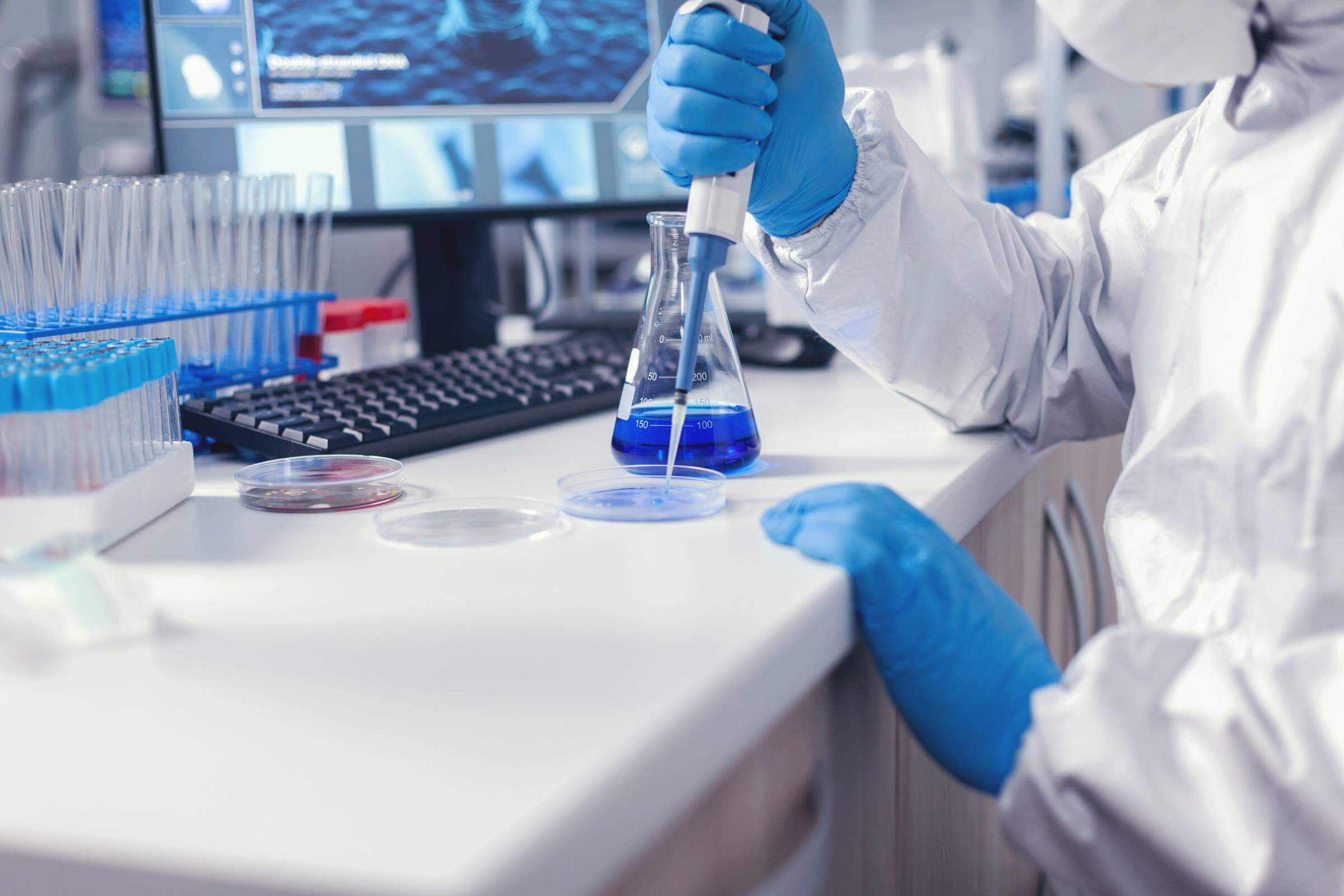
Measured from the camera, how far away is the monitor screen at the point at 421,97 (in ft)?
3.36

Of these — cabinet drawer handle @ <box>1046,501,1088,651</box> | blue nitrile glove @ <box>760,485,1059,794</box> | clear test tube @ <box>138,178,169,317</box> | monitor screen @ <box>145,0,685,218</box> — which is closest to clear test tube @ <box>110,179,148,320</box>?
clear test tube @ <box>138,178,169,317</box>

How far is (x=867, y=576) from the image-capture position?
0.53 m

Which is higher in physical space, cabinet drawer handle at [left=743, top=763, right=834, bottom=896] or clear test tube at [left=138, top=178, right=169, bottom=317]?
clear test tube at [left=138, top=178, right=169, bottom=317]

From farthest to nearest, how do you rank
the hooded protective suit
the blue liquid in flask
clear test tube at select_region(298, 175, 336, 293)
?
clear test tube at select_region(298, 175, 336, 293), the blue liquid in flask, the hooded protective suit

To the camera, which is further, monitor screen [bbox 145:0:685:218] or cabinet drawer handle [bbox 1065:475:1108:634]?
cabinet drawer handle [bbox 1065:475:1108:634]

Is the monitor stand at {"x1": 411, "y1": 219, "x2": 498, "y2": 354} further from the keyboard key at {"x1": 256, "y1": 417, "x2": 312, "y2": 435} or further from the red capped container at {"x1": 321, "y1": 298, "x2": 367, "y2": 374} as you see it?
the keyboard key at {"x1": 256, "y1": 417, "x2": 312, "y2": 435}

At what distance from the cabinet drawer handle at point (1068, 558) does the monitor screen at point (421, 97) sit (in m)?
0.55

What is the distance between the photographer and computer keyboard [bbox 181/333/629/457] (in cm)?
75

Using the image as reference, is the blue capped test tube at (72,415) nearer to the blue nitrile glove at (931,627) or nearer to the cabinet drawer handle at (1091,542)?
the blue nitrile glove at (931,627)

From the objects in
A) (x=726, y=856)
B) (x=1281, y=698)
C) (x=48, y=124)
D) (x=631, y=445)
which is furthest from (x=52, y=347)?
(x=48, y=124)

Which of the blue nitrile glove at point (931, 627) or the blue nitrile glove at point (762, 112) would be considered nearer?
the blue nitrile glove at point (931, 627)

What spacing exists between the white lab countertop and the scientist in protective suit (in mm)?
87

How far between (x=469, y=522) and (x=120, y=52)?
149 centimetres

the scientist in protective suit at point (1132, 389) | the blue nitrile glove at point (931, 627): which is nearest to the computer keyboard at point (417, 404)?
the scientist in protective suit at point (1132, 389)
